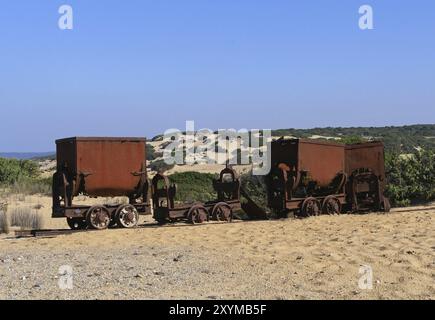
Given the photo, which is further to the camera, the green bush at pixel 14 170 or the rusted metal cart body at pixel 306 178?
the green bush at pixel 14 170

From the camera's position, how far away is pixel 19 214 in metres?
17.6

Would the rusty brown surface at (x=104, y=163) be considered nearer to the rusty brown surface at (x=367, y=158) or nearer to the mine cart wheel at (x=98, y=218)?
the mine cart wheel at (x=98, y=218)

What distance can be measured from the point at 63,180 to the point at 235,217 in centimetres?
557

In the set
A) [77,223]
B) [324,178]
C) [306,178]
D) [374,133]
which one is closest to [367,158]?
[324,178]

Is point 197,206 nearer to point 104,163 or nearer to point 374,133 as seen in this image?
point 104,163

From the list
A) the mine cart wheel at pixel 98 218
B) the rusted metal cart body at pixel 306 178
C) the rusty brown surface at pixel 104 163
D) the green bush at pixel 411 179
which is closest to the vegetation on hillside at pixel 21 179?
the rusty brown surface at pixel 104 163

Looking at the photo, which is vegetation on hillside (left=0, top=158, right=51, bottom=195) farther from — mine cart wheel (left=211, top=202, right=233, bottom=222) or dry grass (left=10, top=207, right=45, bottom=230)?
mine cart wheel (left=211, top=202, right=233, bottom=222)

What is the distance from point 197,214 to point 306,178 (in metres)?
3.62

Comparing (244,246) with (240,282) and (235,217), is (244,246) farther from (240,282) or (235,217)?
(235,217)

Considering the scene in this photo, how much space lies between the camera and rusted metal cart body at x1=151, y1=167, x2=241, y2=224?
16297mm

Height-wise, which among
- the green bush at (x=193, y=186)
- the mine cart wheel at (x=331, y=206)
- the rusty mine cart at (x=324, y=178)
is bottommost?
the green bush at (x=193, y=186)

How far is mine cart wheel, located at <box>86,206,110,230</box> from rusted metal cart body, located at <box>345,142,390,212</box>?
7.76 meters

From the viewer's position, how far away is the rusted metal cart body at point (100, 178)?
1561cm
